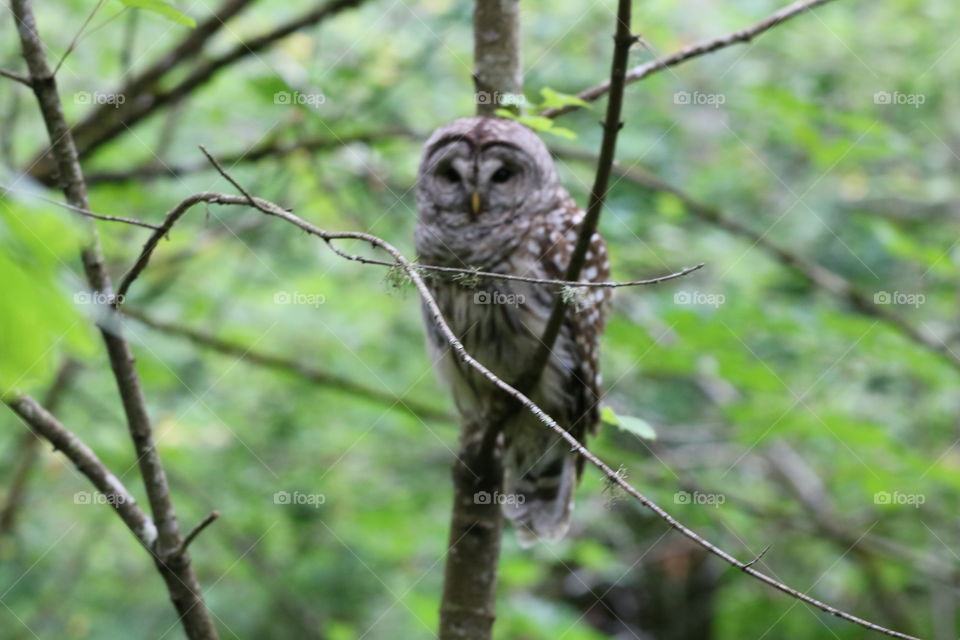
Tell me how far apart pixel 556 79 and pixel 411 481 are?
356 cm

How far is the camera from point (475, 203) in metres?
4.35

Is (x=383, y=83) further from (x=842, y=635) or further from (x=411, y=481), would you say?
(x=842, y=635)

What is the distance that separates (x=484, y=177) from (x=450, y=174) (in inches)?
7.6

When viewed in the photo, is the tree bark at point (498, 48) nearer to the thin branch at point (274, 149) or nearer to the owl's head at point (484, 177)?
the owl's head at point (484, 177)

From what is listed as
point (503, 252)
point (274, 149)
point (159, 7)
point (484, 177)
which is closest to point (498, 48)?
point (484, 177)

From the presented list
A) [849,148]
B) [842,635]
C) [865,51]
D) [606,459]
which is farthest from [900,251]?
[842,635]

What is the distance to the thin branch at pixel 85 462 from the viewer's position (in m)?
2.53

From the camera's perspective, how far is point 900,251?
5285 millimetres

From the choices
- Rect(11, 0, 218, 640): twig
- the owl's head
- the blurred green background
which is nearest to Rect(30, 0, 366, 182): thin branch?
the blurred green background

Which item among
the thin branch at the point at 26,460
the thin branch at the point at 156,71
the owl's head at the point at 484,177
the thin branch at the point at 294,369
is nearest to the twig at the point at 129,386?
the owl's head at the point at 484,177

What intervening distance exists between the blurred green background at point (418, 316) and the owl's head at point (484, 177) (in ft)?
2.14

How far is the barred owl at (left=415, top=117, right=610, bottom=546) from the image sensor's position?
4.32 meters

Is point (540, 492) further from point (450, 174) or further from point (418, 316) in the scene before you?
point (418, 316)

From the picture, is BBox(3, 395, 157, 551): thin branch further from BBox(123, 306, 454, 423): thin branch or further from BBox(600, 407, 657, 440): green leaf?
BBox(123, 306, 454, 423): thin branch
